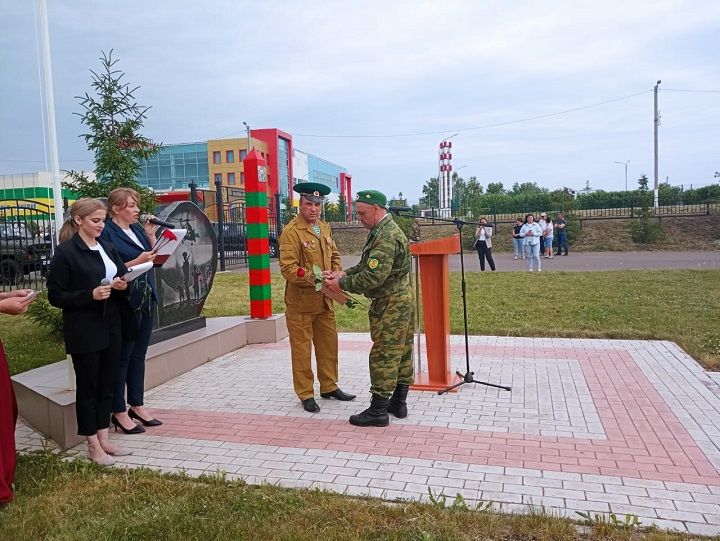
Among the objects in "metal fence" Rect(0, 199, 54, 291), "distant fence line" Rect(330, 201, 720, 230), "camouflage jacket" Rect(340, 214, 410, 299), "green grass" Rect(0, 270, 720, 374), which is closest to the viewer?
"camouflage jacket" Rect(340, 214, 410, 299)

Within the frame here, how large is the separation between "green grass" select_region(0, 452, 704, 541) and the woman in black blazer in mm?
475

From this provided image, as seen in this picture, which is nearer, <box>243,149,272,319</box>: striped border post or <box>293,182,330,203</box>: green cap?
<box>293,182,330,203</box>: green cap

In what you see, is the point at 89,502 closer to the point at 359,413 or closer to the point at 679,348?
the point at 359,413

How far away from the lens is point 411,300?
4641mm

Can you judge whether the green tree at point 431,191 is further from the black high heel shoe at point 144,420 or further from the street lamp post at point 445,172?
the black high heel shoe at point 144,420

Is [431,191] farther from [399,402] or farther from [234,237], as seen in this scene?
[399,402]

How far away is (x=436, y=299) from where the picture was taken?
5410 millimetres

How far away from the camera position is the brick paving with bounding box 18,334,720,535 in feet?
11.3

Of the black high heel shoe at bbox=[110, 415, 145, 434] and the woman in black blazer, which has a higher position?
the woman in black blazer

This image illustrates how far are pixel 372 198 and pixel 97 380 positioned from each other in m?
2.34

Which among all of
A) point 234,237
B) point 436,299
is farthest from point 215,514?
point 234,237

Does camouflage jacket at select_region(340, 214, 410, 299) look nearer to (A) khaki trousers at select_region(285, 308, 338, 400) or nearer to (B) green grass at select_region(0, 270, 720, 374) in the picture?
(A) khaki trousers at select_region(285, 308, 338, 400)

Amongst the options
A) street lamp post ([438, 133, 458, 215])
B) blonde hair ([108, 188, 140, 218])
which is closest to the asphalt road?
blonde hair ([108, 188, 140, 218])

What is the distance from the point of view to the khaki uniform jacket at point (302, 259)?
495cm
